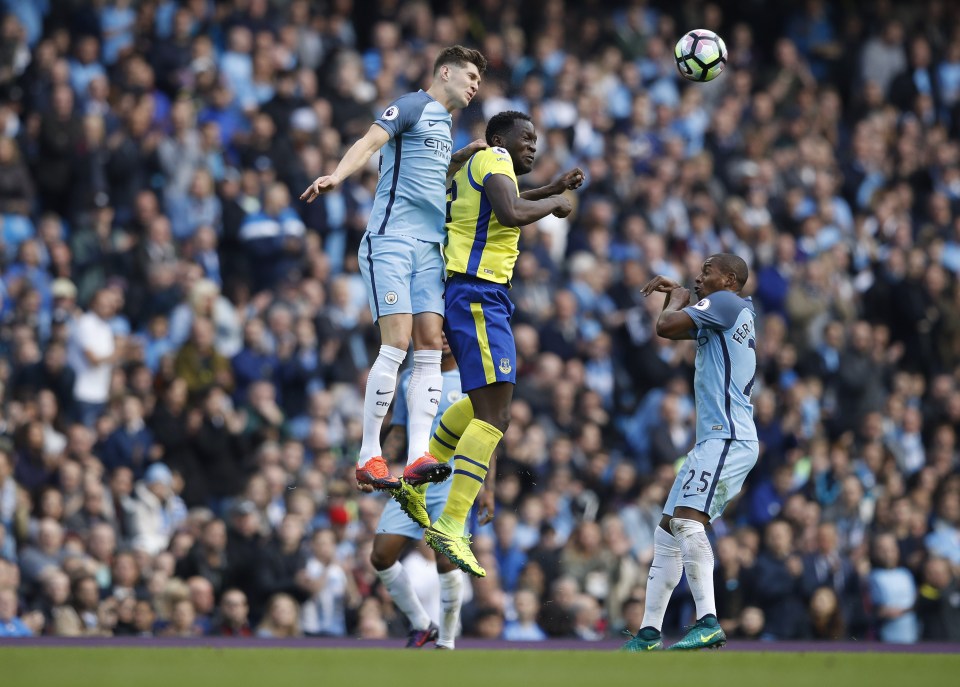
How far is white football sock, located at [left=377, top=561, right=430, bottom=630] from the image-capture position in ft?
36.5

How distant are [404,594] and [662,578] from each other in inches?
77.6

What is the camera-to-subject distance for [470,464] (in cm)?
987

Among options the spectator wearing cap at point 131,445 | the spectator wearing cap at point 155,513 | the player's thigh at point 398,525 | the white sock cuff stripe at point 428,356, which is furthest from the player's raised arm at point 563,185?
the spectator wearing cap at point 131,445

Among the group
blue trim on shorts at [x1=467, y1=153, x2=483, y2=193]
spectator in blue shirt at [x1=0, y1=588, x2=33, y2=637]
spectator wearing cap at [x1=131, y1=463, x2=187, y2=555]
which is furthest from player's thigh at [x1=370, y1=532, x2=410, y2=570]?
spectator wearing cap at [x1=131, y1=463, x2=187, y2=555]

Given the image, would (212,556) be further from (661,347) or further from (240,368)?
(661,347)

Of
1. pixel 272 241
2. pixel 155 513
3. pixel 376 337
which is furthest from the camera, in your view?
pixel 272 241

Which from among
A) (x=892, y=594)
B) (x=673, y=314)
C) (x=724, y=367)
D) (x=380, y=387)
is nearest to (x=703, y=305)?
(x=673, y=314)

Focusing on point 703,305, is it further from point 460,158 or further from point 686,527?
point 460,158

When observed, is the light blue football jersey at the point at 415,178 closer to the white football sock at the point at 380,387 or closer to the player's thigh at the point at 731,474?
the white football sock at the point at 380,387

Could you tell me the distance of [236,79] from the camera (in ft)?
57.7

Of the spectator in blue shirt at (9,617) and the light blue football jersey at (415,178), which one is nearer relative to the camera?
the light blue football jersey at (415,178)

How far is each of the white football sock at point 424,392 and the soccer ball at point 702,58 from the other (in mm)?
2872

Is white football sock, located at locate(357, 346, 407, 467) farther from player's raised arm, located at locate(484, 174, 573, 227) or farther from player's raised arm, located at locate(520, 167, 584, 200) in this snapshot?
player's raised arm, located at locate(520, 167, 584, 200)

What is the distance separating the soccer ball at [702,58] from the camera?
36.9ft
